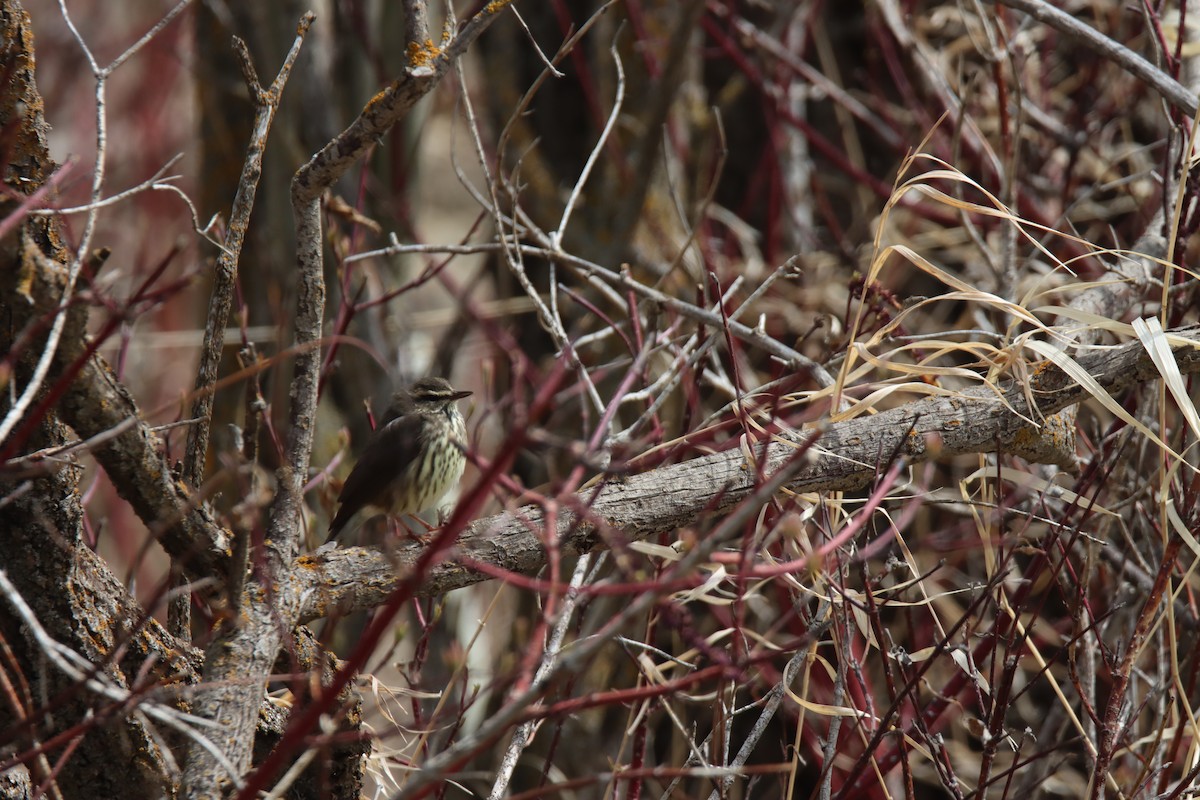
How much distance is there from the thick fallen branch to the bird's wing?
156 centimetres

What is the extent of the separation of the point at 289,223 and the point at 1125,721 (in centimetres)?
465

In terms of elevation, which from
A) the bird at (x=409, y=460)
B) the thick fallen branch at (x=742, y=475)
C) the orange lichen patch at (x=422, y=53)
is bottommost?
the bird at (x=409, y=460)

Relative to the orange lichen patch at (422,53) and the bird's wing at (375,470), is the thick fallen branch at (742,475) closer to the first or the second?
the orange lichen patch at (422,53)

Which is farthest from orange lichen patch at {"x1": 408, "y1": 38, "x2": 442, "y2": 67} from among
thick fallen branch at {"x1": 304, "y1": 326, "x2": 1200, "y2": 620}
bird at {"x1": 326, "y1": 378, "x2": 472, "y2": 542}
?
bird at {"x1": 326, "y1": 378, "x2": 472, "y2": 542}

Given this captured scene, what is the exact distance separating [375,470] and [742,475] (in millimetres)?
2097

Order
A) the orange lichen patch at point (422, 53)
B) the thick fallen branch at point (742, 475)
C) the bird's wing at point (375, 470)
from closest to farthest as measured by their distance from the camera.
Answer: the orange lichen patch at point (422, 53) → the thick fallen branch at point (742, 475) → the bird's wing at point (375, 470)

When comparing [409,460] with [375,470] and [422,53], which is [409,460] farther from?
[422,53]

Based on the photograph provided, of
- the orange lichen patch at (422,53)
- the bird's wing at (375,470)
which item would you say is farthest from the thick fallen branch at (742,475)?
the bird's wing at (375,470)

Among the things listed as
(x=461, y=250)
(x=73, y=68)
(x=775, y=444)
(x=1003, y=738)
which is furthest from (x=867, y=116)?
(x=73, y=68)

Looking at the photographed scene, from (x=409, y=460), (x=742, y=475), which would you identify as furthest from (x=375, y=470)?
(x=742, y=475)

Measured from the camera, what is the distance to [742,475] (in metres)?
2.67

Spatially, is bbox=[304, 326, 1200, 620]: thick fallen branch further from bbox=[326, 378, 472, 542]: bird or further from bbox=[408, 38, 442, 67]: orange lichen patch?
bbox=[326, 378, 472, 542]: bird

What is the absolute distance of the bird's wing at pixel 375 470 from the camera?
438 cm

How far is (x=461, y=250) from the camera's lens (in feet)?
10.9
